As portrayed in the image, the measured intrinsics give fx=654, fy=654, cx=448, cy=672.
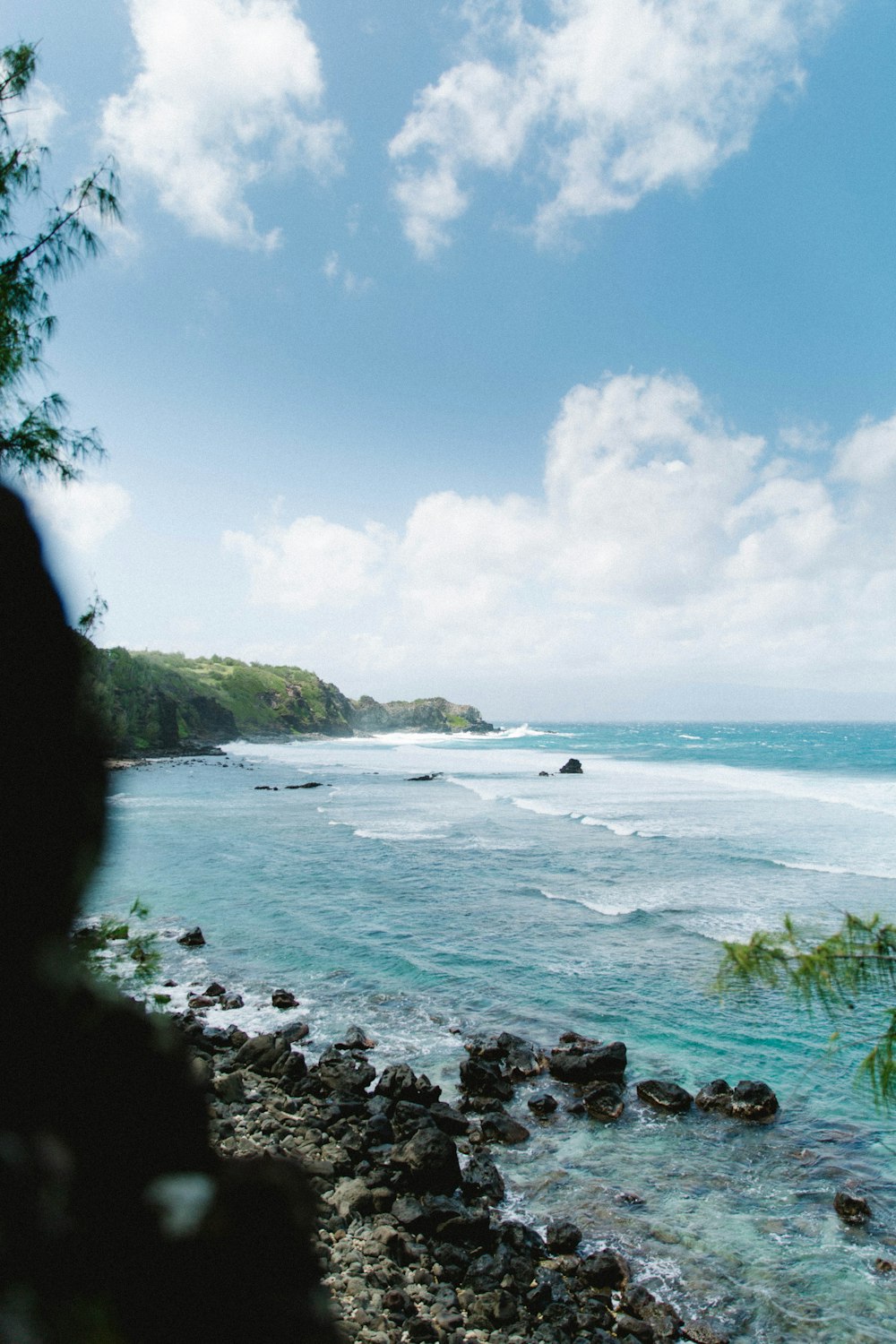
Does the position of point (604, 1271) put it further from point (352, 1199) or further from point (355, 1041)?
point (355, 1041)

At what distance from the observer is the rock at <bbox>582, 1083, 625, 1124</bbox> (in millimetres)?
11453

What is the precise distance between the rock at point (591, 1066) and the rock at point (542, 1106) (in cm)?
90

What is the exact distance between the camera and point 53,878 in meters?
4.50

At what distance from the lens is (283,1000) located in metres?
15.7

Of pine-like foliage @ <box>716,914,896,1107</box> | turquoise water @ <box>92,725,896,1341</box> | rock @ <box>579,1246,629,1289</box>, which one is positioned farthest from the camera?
turquoise water @ <box>92,725,896,1341</box>

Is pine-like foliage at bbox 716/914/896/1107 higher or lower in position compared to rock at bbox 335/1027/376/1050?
higher

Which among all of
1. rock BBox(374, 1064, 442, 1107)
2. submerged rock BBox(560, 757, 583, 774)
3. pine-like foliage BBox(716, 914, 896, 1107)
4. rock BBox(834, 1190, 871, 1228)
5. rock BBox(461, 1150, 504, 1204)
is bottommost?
submerged rock BBox(560, 757, 583, 774)

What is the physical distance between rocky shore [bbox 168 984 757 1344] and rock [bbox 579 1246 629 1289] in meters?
0.01

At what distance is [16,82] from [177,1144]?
9117 millimetres

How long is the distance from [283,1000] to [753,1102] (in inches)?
403

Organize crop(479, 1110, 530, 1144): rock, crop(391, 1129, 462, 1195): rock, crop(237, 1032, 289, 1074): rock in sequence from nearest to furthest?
crop(391, 1129, 462, 1195): rock, crop(479, 1110, 530, 1144): rock, crop(237, 1032, 289, 1074): rock

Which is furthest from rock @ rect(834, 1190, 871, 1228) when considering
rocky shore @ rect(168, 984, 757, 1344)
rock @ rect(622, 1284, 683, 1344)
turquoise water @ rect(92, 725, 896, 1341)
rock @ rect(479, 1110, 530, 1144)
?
rock @ rect(479, 1110, 530, 1144)

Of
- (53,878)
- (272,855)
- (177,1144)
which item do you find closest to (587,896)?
(272,855)

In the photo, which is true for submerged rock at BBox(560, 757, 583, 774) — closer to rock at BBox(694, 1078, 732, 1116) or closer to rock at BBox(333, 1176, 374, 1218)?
rock at BBox(694, 1078, 732, 1116)
